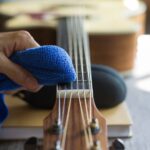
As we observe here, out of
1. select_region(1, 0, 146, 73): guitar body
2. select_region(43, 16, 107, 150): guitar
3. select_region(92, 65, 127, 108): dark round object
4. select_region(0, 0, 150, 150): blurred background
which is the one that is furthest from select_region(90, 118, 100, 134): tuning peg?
select_region(1, 0, 146, 73): guitar body

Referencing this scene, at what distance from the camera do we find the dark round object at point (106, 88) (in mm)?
716

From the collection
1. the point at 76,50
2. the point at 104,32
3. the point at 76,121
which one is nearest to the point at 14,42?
the point at 76,121

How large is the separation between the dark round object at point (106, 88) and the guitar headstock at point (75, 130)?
0.20 metres

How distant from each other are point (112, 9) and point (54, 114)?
0.82 meters

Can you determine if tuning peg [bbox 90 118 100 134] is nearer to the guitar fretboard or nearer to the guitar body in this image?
the guitar fretboard

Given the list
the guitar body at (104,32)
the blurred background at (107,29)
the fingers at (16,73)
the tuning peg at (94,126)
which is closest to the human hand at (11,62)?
the fingers at (16,73)

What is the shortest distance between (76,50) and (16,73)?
286 millimetres

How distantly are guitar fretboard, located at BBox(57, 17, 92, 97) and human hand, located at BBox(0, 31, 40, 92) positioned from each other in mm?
49

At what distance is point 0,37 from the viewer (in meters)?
0.55

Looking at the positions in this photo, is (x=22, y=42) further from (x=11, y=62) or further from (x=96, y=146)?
(x=96, y=146)

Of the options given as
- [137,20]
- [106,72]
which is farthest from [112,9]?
[106,72]

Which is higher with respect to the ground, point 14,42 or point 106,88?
point 14,42

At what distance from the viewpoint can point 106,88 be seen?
2.36 feet

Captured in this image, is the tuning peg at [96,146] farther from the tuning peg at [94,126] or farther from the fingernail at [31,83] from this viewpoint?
the fingernail at [31,83]
